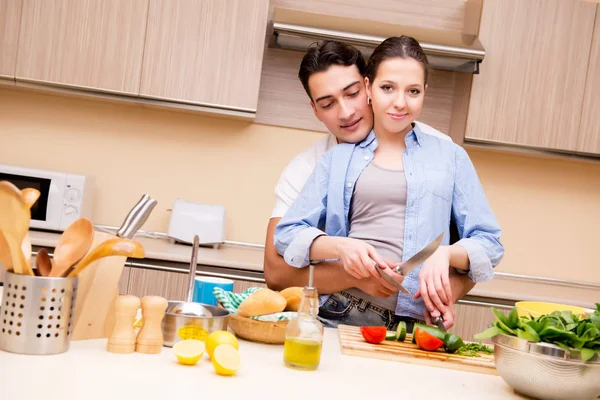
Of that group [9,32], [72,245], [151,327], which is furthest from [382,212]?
[9,32]

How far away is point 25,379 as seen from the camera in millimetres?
974

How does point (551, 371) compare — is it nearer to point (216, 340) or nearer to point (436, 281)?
point (436, 281)

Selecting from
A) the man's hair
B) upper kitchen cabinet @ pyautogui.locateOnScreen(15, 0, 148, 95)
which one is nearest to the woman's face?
the man's hair

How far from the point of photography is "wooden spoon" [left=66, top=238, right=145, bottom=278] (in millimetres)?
1129

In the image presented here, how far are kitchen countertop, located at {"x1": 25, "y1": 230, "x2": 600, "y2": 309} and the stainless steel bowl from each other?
139cm

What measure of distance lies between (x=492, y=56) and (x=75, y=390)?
253 centimetres

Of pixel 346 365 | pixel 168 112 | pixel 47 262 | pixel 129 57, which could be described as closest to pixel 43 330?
pixel 47 262

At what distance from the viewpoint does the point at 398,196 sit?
1743mm

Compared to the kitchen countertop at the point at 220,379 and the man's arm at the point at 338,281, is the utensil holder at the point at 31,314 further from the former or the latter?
the man's arm at the point at 338,281

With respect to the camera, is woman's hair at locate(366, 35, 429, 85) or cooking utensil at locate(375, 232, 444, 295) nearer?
cooking utensil at locate(375, 232, 444, 295)

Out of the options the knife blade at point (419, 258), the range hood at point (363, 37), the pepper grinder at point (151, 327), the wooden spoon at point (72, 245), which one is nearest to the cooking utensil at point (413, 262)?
the knife blade at point (419, 258)

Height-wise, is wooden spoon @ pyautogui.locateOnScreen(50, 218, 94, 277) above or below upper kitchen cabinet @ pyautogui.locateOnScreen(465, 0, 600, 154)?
below

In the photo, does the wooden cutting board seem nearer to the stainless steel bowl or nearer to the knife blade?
the knife blade

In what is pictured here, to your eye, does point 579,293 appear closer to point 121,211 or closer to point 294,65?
point 294,65
